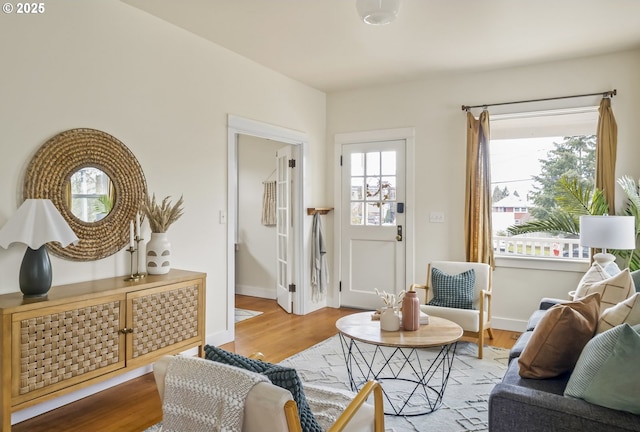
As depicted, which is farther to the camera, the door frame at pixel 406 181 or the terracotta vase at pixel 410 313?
the door frame at pixel 406 181

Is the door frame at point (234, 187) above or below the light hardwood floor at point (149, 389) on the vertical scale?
above

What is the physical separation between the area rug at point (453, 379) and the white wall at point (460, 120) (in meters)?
0.95

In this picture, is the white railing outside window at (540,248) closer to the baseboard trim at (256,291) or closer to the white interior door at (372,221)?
the white interior door at (372,221)

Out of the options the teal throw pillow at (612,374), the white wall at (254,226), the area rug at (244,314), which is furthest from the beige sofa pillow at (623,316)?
the white wall at (254,226)

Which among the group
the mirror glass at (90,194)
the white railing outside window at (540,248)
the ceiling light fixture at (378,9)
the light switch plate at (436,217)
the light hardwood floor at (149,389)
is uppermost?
the ceiling light fixture at (378,9)

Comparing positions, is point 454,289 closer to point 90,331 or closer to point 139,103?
point 90,331

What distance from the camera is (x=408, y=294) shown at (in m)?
2.80

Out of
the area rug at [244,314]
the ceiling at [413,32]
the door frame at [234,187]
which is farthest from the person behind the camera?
the area rug at [244,314]

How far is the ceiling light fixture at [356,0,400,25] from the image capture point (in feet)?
8.49

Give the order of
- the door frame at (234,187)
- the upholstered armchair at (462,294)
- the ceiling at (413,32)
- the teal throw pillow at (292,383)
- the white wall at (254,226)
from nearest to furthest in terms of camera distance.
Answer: the teal throw pillow at (292,383) → the ceiling at (413,32) → the upholstered armchair at (462,294) → the door frame at (234,187) → the white wall at (254,226)

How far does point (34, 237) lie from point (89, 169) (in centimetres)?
71

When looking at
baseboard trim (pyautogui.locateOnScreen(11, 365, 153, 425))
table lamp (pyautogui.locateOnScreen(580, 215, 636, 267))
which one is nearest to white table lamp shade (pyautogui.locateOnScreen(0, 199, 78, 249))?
baseboard trim (pyautogui.locateOnScreen(11, 365, 153, 425))

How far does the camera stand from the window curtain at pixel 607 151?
396 centimetres

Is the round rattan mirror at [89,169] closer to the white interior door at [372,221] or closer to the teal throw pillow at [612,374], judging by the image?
the white interior door at [372,221]
